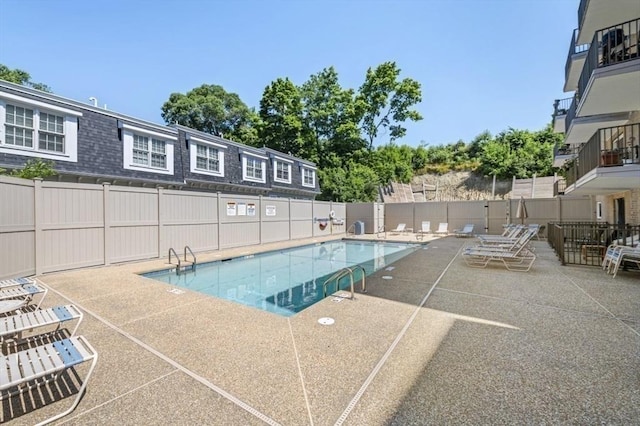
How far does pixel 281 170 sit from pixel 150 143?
835cm

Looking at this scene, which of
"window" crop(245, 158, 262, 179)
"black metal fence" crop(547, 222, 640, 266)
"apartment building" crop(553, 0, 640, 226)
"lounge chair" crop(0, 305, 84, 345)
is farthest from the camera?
"window" crop(245, 158, 262, 179)

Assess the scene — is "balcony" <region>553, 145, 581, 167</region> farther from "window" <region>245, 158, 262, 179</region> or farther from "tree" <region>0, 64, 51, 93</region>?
"tree" <region>0, 64, 51, 93</region>

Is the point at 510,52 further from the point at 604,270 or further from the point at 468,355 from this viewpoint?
the point at 468,355

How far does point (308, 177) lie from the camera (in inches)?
881

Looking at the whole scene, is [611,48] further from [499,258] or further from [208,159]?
[208,159]

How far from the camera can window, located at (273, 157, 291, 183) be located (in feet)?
62.6

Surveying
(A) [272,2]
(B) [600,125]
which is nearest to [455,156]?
(B) [600,125]

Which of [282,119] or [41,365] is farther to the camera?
[282,119]

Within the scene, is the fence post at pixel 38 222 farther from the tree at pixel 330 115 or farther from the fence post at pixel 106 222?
the tree at pixel 330 115

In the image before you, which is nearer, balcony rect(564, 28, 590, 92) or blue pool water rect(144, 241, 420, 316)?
blue pool water rect(144, 241, 420, 316)

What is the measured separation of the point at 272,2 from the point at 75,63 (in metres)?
14.6

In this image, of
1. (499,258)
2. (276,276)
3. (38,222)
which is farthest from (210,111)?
(499,258)

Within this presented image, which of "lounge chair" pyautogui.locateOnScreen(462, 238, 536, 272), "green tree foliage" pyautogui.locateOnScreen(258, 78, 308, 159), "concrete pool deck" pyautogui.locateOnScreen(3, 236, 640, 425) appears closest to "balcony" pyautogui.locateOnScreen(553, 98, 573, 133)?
"lounge chair" pyautogui.locateOnScreen(462, 238, 536, 272)

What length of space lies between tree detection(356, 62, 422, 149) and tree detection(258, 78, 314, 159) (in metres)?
6.41
